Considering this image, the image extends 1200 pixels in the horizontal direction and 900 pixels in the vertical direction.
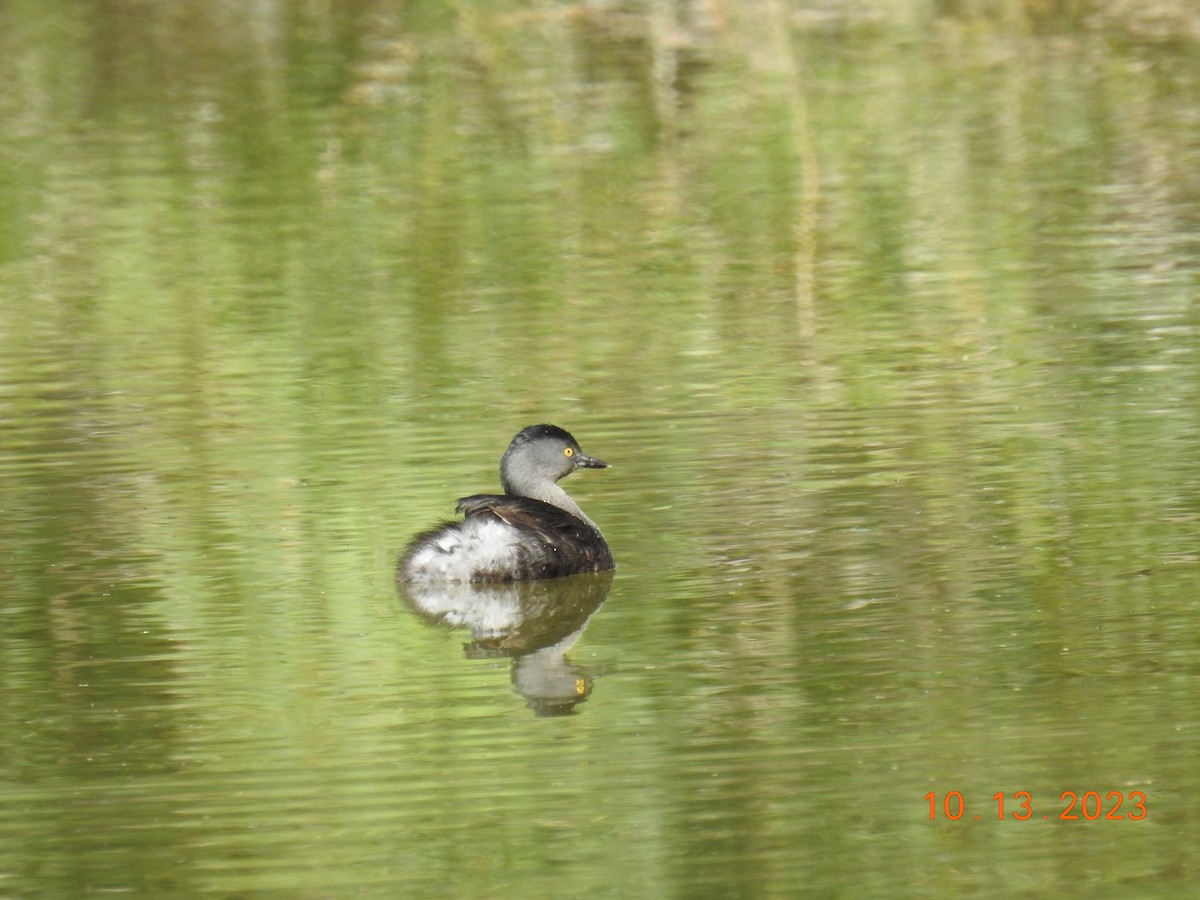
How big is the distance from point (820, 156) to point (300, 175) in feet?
13.8

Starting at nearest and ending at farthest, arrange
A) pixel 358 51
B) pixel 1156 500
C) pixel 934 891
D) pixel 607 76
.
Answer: pixel 934 891 < pixel 1156 500 < pixel 607 76 < pixel 358 51

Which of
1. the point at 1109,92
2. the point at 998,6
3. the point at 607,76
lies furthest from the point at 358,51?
the point at 1109,92

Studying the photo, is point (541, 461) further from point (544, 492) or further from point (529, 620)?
point (529, 620)

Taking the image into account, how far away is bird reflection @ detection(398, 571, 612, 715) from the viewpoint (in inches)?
295

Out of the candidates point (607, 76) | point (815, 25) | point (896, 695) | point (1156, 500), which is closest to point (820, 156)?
point (607, 76)

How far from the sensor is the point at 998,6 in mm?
27250

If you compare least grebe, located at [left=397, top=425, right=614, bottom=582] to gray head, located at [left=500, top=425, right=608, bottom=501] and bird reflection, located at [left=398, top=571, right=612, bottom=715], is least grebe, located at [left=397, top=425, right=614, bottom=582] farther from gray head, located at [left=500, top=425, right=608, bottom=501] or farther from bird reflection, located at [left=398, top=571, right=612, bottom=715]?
gray head, located at [left=500, top=425, right=608, bottom=501]

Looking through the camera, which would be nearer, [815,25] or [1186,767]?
[1186,767]

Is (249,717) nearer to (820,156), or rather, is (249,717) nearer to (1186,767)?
(1186,767)

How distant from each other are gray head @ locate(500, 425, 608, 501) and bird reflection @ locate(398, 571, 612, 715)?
29.3 inches

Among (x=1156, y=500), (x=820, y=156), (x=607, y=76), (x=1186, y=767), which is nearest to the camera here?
(x=1186, y=767)
